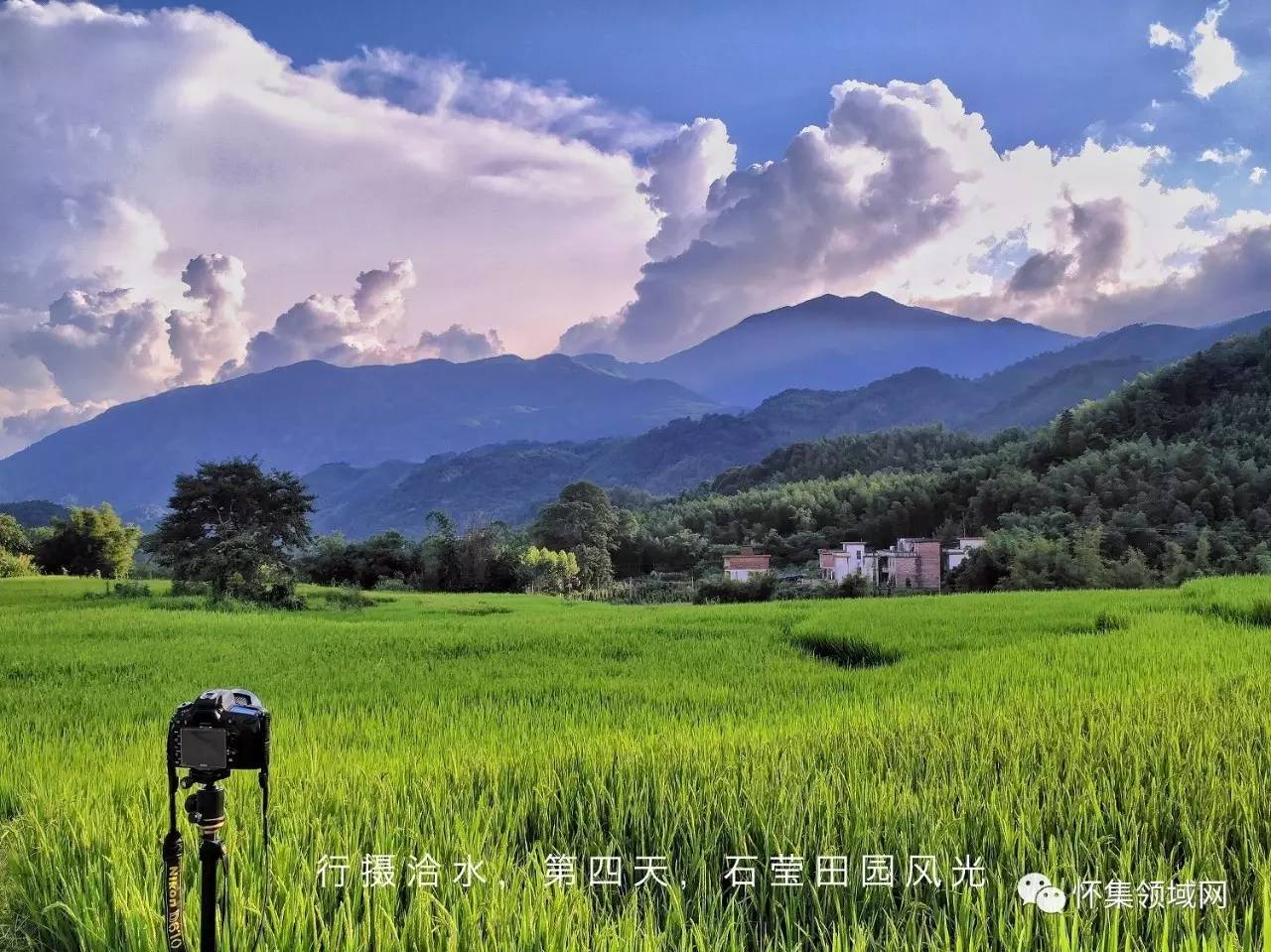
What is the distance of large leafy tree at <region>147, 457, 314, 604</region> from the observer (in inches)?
768

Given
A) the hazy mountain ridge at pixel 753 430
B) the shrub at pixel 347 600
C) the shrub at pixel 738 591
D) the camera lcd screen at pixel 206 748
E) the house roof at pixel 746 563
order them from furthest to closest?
1. the hazy mountain ridge at pixel 753 430
2. the house roof at pixel 746 563
3. the shrub at pixel 738 591
4. the shrub at pixel 347 600
5. the camera lcd screen at pixel 206 748

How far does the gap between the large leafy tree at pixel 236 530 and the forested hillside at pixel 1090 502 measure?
2328 cm

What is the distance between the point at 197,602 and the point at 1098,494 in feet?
118

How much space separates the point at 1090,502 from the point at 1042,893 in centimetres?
3686

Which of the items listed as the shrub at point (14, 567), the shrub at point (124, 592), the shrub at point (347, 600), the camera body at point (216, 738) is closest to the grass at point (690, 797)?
the camera body at point (216, 738)

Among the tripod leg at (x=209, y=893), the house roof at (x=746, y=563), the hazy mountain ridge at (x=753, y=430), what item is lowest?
the house roof at (x=746, y=563)

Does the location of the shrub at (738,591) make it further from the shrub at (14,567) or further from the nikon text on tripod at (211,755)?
the nikon text on tripod at (211,755)

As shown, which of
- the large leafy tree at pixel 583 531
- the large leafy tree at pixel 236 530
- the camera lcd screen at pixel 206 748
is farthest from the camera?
the large leafy tree at pixel 583 531

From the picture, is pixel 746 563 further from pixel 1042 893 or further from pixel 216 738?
pixel 216 738

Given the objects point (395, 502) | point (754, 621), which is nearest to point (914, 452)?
point (754, 621)

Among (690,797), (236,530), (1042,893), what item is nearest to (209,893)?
(690,797)

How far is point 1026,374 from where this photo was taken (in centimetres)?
17138

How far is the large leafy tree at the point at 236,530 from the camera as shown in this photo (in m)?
19.5

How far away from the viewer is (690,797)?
3098 mm
